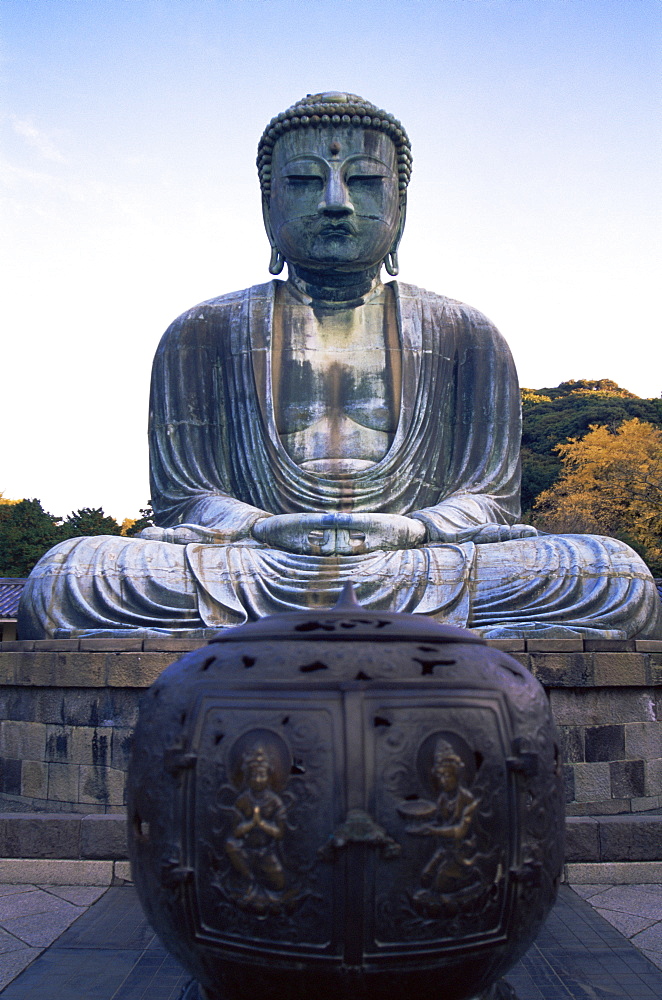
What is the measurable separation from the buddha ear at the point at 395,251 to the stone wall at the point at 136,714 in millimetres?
3998

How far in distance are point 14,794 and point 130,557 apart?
1694 millimetres

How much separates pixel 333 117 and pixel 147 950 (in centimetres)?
617

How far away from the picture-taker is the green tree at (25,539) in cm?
2052

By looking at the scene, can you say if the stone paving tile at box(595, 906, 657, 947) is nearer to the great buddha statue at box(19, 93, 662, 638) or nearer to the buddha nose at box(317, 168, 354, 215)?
the great buddha statue at box(19, 93, 662, 638)

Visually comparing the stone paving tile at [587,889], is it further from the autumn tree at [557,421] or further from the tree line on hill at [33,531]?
the autumn tree at [557,421]

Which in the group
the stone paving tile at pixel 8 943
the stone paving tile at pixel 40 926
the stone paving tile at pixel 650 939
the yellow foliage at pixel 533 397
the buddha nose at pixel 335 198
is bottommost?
the stone paving tile at pixel 650 939

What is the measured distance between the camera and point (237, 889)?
6.91 ft

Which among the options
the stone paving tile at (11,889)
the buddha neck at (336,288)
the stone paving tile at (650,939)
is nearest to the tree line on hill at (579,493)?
the buddha neck at (336,288)

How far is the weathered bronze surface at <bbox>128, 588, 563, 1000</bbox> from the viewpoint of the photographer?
6.76 feet

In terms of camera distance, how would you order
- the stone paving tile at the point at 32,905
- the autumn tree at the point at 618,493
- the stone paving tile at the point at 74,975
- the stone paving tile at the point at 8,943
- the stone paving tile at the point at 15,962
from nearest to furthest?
the stone paving tile at the point at 74,975
the stone paving tile at the point at 15,962
the stone paving tile at the point at 8,943
the stone paving tile at the point at 32,905
the autumn tree at the point at 618,493

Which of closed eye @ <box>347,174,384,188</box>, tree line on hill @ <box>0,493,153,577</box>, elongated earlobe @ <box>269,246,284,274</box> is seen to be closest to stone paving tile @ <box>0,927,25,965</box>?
elongated earlobe @ <box>269,246,284,274</box>

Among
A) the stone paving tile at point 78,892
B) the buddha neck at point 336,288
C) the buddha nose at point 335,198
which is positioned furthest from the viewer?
the buddha neck at point 336,288

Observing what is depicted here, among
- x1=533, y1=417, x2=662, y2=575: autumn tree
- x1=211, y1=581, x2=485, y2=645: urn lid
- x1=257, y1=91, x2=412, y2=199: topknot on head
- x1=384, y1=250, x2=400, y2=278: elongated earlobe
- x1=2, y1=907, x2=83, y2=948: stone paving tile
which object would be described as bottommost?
x1=2, y1=907, x2=83, y2=948: stone paving tile

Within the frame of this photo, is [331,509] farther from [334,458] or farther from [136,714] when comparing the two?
[136,714]
